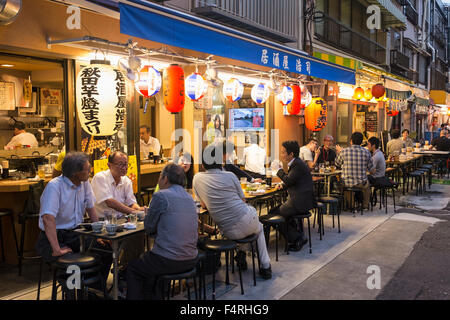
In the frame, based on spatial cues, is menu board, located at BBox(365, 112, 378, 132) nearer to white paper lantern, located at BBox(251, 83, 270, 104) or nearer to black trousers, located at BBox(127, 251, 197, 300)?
white paper lantern, located at BBox(251, 83, 270, 104)

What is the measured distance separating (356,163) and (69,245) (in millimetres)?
8204

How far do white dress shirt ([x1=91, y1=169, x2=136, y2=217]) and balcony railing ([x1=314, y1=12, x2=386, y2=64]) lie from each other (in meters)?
12.4

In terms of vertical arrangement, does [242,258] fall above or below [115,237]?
below

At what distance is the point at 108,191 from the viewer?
6375 millimetres

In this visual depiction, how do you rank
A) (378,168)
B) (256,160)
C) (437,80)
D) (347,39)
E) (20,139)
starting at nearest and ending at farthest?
(256,160)
(20,139)
(378,168)
(347,39)
(437,80)

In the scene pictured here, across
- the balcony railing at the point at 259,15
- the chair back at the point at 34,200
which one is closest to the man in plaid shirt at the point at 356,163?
the balcony railing at the point at 259,15

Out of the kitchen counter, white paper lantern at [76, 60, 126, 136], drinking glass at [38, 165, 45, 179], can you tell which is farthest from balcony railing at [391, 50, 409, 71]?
the kitchen counter

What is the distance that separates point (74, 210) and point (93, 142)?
2.60 m

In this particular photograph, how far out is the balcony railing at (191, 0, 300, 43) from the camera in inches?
436

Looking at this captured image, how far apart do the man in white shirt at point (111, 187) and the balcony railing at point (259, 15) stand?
230 inches

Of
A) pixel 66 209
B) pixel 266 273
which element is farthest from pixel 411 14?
pixel 66 209

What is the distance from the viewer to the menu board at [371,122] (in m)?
22.9

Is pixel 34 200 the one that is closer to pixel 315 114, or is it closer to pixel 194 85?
pixel 194 85

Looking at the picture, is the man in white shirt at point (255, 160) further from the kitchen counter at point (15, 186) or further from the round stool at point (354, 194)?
the kitchen counter at point (15, 186)
